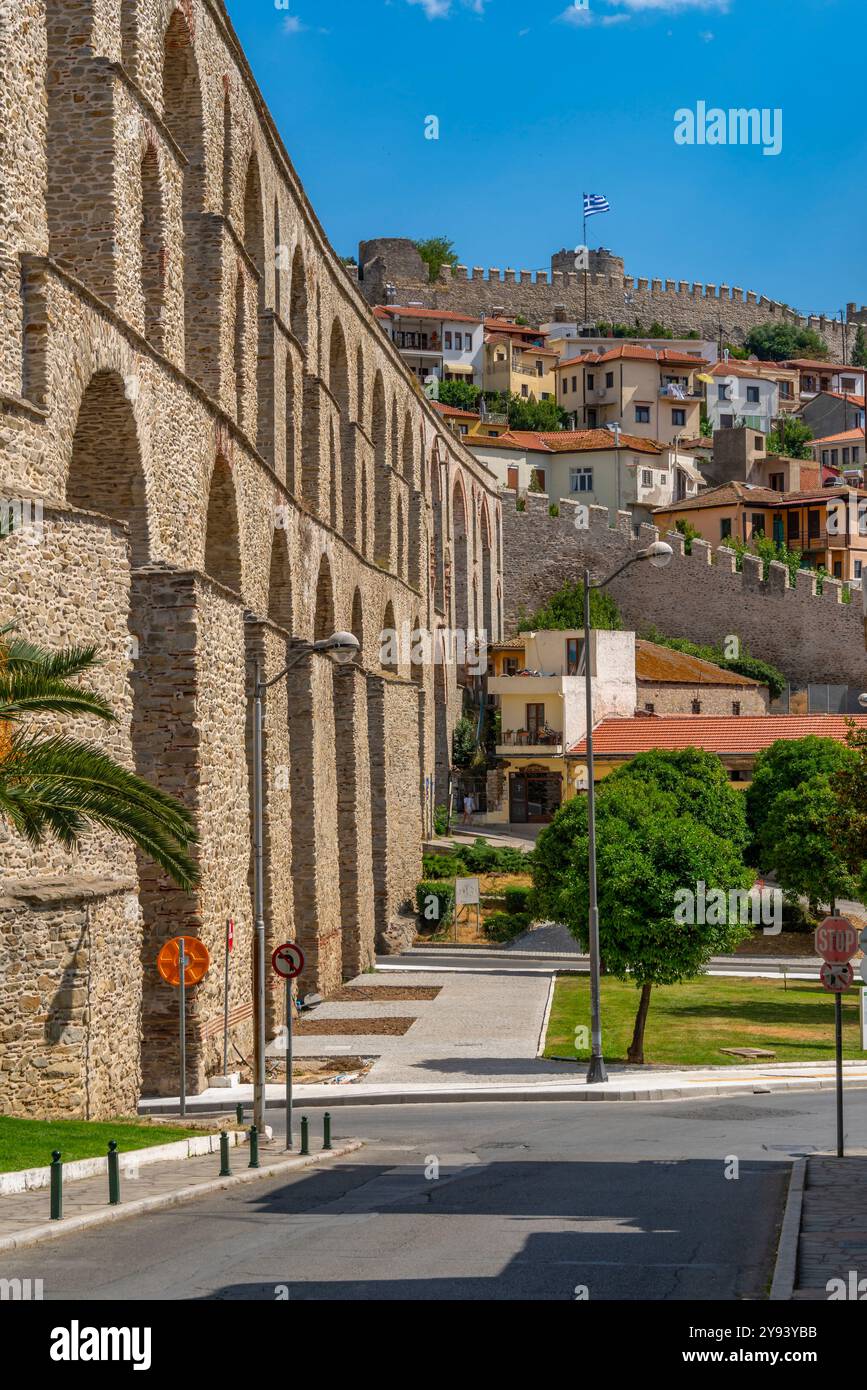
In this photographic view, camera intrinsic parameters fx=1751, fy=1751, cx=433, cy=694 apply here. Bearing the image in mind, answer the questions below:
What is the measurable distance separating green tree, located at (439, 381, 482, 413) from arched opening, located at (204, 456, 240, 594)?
82.4m

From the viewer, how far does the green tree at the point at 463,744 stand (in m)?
74.3

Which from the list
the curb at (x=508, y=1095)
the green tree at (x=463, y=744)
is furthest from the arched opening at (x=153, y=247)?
the green tree at (x=463, y=744)

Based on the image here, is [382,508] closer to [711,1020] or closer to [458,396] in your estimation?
[711,1020]

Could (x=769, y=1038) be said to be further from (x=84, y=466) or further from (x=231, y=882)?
(x=84, y=466)

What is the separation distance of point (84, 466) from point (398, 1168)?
514 inches

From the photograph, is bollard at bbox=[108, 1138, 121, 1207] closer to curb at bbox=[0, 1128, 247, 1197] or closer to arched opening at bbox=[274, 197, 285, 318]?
curb at bbox=[0, 1128, 247, 1197]

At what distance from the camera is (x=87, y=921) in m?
19.9

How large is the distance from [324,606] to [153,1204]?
32.8m

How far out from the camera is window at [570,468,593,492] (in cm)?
9969

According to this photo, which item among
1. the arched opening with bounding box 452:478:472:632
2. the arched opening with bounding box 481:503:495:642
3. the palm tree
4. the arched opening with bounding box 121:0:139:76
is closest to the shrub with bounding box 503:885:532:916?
the arched opening with bounding box 121:0:139:76

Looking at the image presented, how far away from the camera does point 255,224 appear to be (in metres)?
43.1
